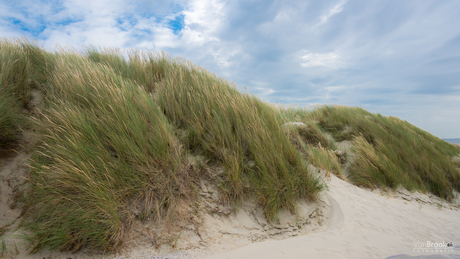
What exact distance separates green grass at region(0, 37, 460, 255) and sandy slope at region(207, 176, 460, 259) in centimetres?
62

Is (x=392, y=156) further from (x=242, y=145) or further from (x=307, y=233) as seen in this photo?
(x=242, y=145)

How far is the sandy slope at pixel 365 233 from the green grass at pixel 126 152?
622mm

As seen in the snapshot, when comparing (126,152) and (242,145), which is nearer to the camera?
(126,152)

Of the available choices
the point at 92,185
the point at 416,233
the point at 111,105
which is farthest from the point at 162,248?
the point at 416,233

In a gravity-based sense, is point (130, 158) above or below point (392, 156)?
below

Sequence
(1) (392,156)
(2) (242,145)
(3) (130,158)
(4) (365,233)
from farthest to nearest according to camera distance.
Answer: (1) (392,156) < (2) (242,145) < (4) (365,233) < (3) (130,158)

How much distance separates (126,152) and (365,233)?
4.16 metres

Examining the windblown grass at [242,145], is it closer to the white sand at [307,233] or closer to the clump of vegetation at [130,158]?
the clump of vegetation at [130,158]

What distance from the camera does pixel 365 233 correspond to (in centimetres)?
365

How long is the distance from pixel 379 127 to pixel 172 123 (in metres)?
8.71

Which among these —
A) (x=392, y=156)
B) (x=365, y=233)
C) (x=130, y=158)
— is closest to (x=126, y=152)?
(x=130, y=158)

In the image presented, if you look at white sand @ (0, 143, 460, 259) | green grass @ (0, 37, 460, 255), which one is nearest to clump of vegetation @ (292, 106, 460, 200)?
white sand @ (0, 143, 460, 259)

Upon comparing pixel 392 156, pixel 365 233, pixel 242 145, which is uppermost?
pixel 392 156

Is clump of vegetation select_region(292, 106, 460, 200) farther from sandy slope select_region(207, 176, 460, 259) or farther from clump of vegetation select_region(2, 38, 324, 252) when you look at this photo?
clump of vegetation select_region(2, 38, 324, 252)
